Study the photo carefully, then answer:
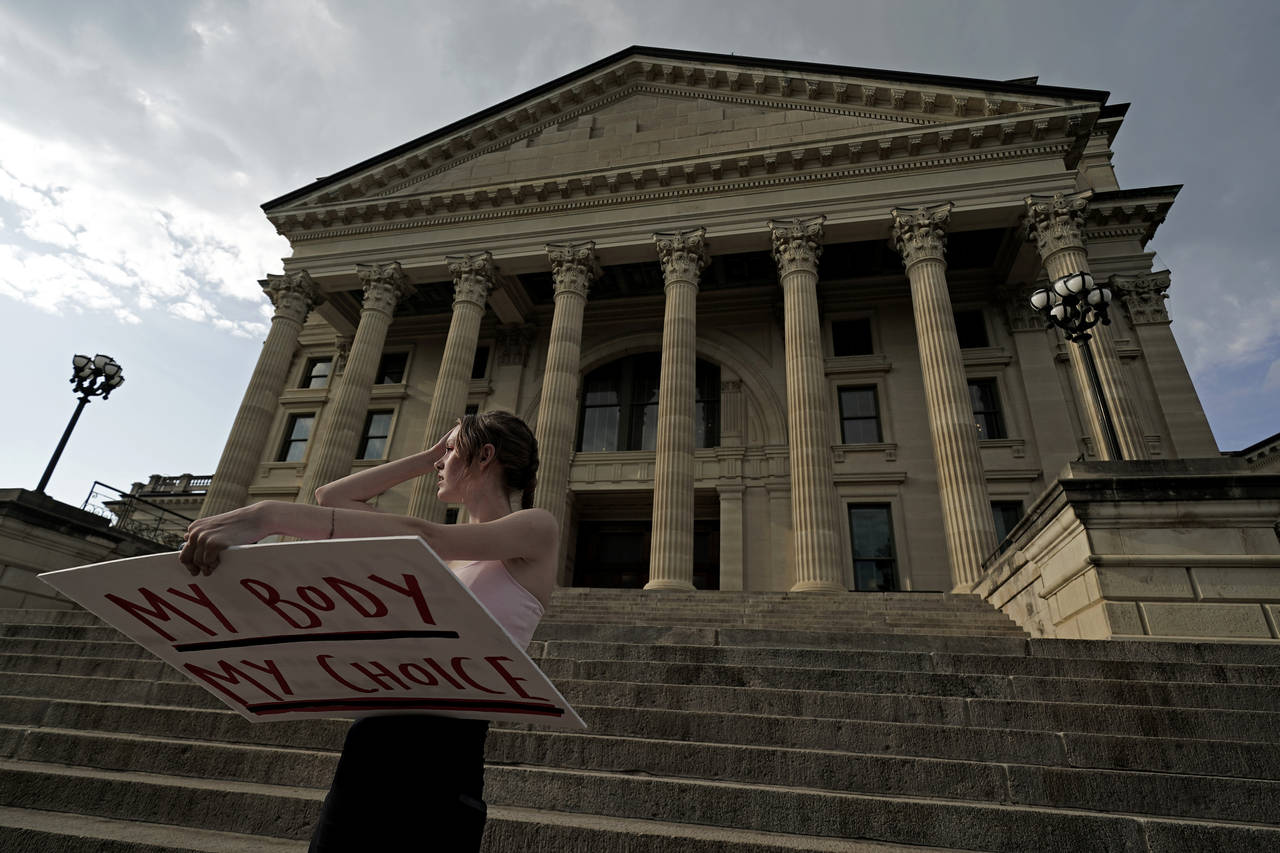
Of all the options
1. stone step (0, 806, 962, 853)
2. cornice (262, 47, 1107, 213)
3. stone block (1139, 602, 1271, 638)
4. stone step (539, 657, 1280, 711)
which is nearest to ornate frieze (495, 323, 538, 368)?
cornice (262, 47, 1107, 213)

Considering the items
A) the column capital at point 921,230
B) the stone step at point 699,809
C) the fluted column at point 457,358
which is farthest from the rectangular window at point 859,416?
the stone step at point 699,809

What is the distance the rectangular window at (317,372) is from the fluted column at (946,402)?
23097 millimetres

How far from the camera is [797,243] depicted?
64.7 ft

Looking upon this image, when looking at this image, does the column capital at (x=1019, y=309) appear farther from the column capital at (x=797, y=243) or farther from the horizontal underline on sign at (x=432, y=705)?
the horizontal underline on sign at (x=432, y=705)

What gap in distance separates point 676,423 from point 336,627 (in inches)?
663

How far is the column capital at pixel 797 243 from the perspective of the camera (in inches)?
768

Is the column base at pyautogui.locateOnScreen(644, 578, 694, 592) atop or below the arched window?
below

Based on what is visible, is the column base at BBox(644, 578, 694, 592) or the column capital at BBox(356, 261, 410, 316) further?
the column capital at BBox(356, 261, 410, 316)

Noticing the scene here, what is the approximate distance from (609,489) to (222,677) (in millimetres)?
20885

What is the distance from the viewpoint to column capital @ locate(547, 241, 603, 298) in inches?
829

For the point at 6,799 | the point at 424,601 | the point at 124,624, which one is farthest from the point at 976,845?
the point at 6,799

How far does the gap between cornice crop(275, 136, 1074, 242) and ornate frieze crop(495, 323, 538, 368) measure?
4.67m

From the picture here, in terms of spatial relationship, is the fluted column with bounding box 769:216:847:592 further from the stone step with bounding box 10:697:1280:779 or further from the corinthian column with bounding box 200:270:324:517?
the corinthian column with bounding box 200:270:324:517

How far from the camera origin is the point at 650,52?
23.8 m
